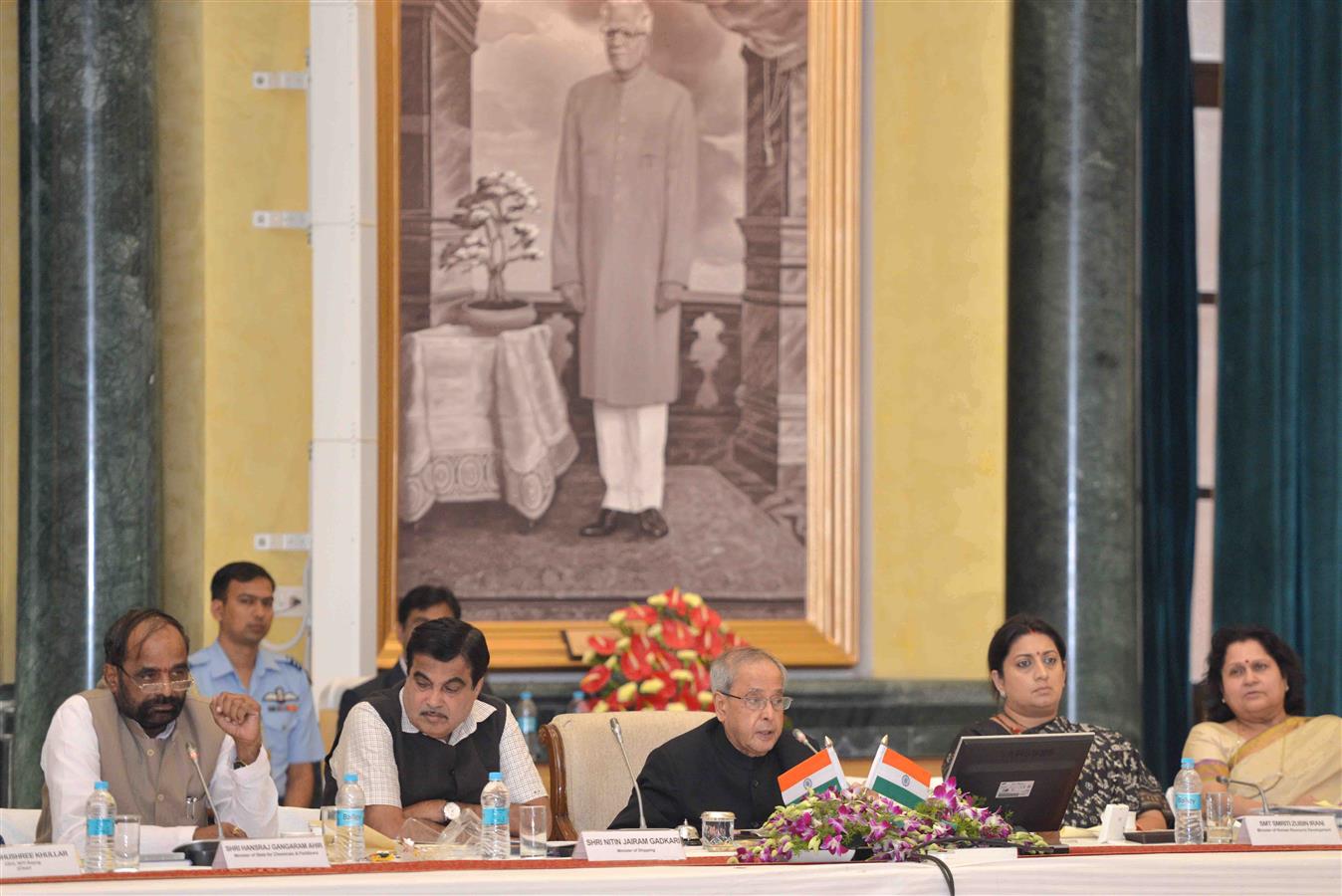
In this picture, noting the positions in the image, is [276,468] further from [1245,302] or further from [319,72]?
[1245,302]

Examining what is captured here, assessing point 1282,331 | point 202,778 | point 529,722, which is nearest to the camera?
point 202,778

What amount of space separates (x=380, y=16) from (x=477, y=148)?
1.70ft

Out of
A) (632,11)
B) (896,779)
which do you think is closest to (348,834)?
(896,779)

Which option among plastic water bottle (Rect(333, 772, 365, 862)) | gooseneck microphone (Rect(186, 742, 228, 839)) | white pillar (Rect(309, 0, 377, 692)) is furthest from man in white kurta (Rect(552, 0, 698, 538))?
plastic water bottle (Rect(333, 772, 365, 862))

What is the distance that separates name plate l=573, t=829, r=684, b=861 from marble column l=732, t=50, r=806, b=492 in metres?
2.98

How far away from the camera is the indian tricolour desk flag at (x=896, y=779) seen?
11.9 ft

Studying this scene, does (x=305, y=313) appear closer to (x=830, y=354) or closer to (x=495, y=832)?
(x=830, y=354)

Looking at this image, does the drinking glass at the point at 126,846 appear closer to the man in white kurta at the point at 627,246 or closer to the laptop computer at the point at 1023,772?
the laptop computer at the point at 1023,772

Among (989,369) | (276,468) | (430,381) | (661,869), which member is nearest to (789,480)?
(989,369)

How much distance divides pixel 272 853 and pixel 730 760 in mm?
1353

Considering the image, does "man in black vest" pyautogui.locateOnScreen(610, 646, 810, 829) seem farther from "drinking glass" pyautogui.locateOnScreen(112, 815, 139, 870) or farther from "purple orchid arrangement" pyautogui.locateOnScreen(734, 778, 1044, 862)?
"drinking glass" pyautogui.locateOnScreen(112, 815, 139, 870)

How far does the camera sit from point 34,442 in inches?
220

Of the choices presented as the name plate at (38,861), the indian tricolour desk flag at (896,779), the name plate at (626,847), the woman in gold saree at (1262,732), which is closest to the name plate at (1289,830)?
the indian tricolour desk flag at (896,779)

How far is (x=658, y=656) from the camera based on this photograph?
554 centimetres
